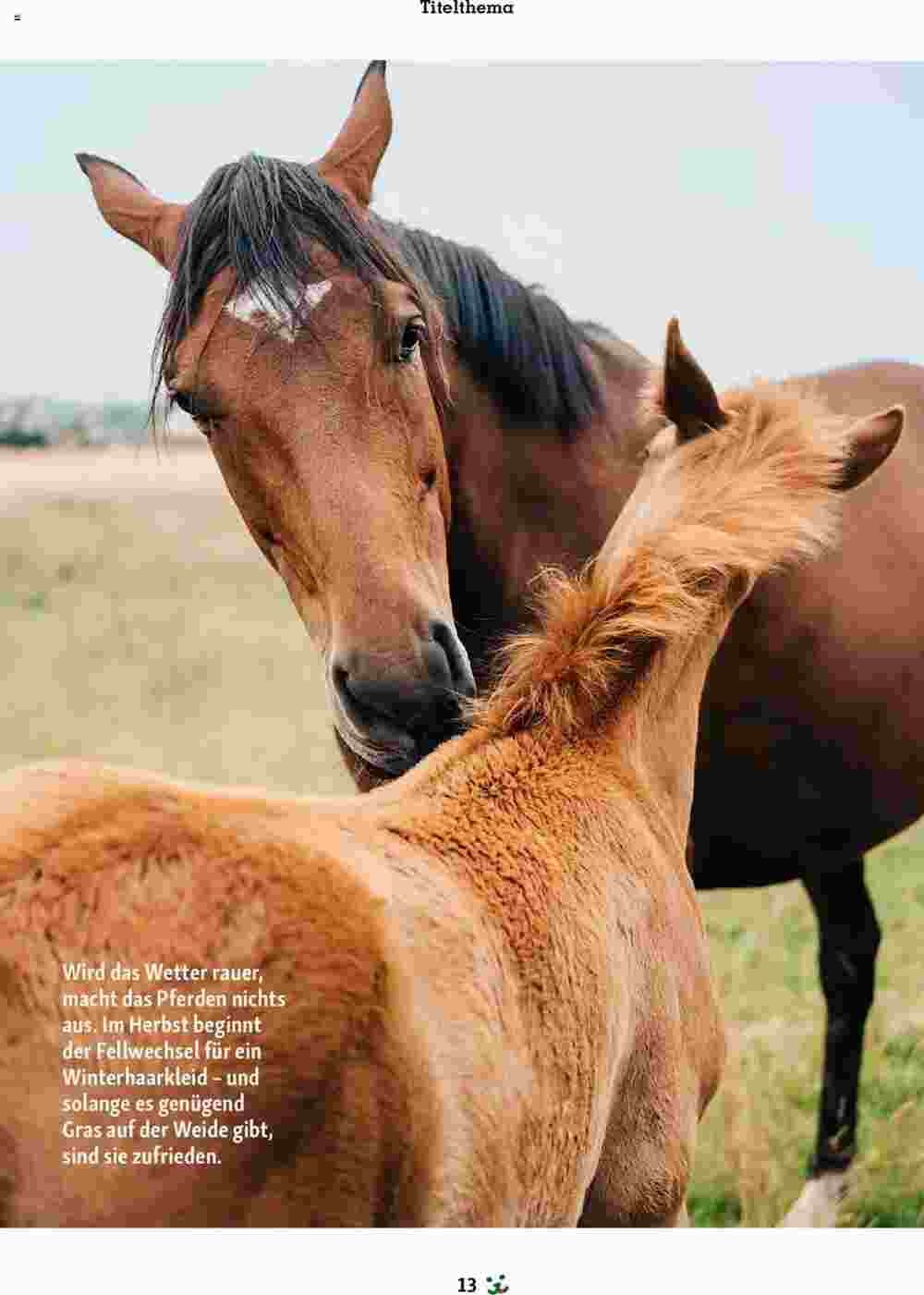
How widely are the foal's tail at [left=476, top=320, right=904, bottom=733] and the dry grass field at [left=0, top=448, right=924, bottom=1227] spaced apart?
866 millimetres

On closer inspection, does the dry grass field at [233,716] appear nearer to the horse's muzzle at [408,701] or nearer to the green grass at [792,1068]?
the green grass at [792,1068]

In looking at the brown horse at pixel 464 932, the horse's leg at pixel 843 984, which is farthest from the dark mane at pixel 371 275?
the horse's leg at pixel 843 984

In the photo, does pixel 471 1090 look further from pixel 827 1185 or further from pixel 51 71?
pixel 827 1185

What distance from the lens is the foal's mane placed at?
1.92 meters

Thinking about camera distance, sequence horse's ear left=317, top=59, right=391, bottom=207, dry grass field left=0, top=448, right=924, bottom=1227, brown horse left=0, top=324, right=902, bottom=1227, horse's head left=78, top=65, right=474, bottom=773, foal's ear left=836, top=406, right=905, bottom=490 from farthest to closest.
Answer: dry grass field left=0, top=448, right=924, bottom=1227 < horse's ear left=317, top=59, right=391, bottom=207 < foal's ear left=836, top=406, right=905, bottom=490 < horse's head left=78, top=65, right=474, bottom=773 < brown horse left=0, top=324, right=902, bottom=1227

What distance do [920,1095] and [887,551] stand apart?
148 centimetres

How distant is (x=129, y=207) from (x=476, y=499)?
0.80 m

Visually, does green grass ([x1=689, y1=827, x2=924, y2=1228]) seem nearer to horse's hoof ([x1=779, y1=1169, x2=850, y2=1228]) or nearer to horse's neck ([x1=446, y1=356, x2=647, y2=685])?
horse's hoof ([x1=779, y1=1169, x2=850, y2=1228])

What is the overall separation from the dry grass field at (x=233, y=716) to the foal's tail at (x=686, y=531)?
0.87 meters

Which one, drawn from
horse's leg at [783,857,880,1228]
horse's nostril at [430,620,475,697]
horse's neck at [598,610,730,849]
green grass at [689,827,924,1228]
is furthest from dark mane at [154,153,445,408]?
green grass at [689,827,924,1228]

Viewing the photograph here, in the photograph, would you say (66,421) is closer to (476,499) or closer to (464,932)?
(476,499)

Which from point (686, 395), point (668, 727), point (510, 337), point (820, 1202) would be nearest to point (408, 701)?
point (668, 727)

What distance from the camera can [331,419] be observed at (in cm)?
214

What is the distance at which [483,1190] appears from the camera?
146cm
